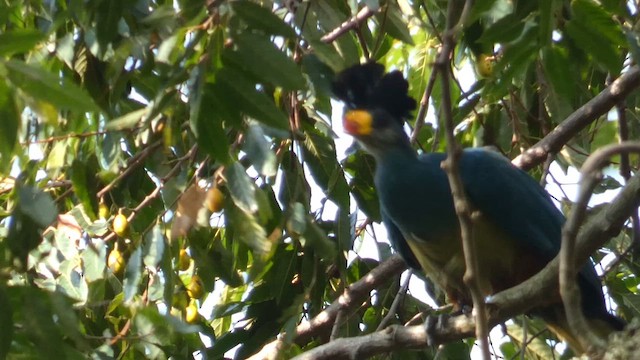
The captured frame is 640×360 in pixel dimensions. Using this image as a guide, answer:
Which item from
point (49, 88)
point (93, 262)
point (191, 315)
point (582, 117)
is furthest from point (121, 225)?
point (582, 117)

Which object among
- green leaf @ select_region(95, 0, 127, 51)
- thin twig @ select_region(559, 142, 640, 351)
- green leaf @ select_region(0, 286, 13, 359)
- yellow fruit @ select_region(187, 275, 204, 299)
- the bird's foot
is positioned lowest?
thin twig @ select_region(559, 142, 640, 351)

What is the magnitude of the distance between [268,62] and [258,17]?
0.39ft

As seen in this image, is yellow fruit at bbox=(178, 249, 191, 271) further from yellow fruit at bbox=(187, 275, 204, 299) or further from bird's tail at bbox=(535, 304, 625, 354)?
bird's tail at bbox=(535, 304, 625, 354)

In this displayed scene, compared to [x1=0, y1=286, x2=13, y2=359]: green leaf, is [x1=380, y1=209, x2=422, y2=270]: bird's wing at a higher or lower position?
higher

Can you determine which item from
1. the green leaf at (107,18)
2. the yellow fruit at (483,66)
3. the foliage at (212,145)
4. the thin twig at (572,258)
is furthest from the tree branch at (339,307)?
the thin twig at (572,258)

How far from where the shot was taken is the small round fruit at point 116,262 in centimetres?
295

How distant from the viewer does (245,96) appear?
2078 millimetres

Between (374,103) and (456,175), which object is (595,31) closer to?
(456,175)

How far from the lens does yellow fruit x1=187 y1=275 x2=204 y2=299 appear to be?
10.2 ft

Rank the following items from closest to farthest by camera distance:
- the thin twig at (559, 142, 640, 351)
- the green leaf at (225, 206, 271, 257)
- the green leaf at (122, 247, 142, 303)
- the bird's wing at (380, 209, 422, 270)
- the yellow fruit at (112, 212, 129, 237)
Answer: the thin twig at (559, 142, 640, 351), the green leaf at (225, 206, 271, 257), the green leaf at (122, 247, 142, 303), the yellow fruit at (112, 212, 129, 237), the bird's wing at (380, 209, 422, 270)

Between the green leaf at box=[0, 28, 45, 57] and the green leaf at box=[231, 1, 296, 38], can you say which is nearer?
the green leaf at box=[0, 28, 45, 57]

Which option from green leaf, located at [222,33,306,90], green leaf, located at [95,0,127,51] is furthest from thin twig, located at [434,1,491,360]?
green leaf, located at [95,0,127,51]

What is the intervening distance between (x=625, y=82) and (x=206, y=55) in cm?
161

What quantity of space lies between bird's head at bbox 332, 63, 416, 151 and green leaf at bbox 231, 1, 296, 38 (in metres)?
0.97
